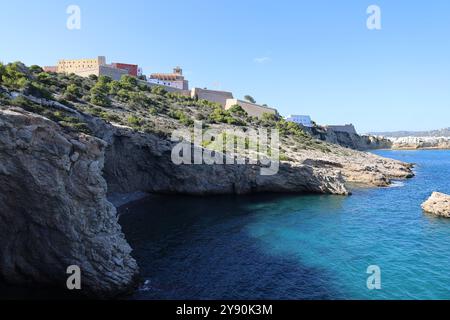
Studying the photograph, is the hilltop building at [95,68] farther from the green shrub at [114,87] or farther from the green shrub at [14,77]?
the green shrub at [14,77]

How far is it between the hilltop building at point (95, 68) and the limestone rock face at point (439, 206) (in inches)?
3699

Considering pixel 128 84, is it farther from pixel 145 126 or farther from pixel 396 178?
pixel 396 178

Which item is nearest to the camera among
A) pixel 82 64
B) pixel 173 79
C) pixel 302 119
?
pixel 82 64

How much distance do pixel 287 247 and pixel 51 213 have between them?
71.5 ft

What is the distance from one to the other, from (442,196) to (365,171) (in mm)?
25881

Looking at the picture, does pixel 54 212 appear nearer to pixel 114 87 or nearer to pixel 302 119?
pixel 114 87

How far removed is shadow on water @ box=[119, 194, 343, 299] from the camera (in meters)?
25.9

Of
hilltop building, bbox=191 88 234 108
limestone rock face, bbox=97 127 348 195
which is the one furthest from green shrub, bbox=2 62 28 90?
hilltop building, bbox=191 88 234 108

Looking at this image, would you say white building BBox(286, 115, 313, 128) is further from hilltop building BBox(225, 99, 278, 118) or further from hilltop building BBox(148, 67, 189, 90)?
hilltop building BBox(148, 67, 189, 90)

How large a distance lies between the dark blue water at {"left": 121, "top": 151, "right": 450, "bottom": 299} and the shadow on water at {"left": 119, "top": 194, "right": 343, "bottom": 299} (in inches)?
3.1

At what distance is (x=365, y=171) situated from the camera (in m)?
74.8

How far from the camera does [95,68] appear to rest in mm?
112062

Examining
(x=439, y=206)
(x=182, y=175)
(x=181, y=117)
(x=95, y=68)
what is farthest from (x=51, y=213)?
(x=95, y=68)

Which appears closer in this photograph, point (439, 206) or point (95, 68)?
point (439, 206)
